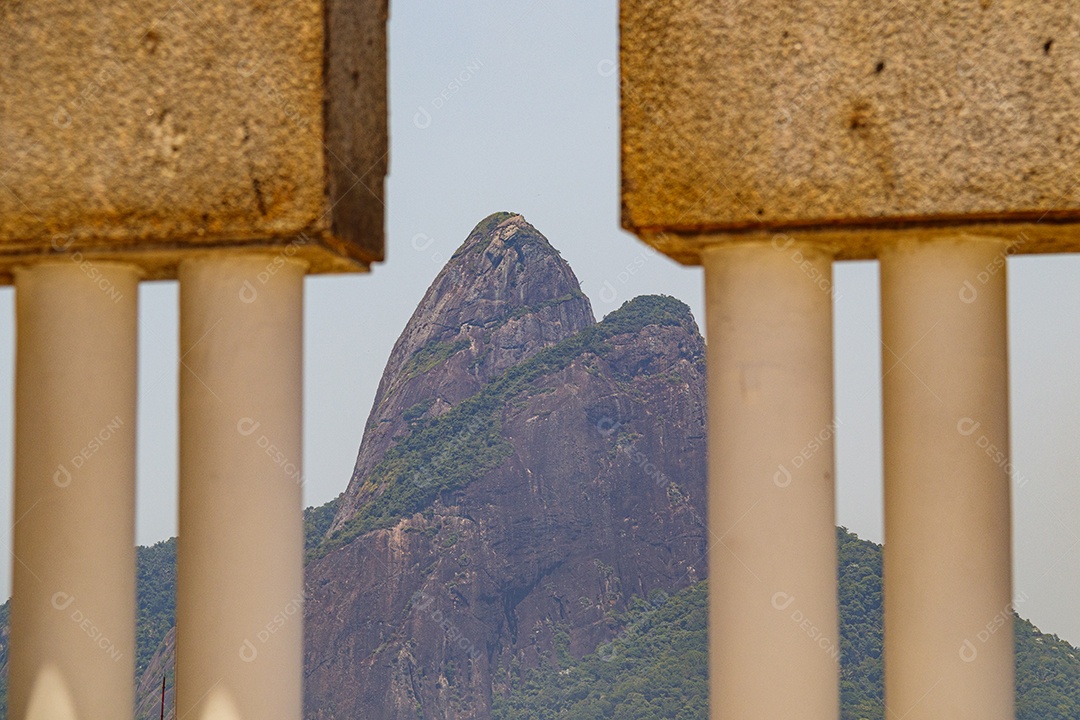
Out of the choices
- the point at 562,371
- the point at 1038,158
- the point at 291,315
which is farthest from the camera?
the point at 562,371

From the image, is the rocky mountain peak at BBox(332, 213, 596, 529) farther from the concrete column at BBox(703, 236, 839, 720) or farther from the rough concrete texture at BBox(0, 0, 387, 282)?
the concrete column at BBox(703, 236, 839, 720)

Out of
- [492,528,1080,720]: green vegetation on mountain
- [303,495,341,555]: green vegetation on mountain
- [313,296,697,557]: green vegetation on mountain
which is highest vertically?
[313,296,697,557]: green vegetation on mountain

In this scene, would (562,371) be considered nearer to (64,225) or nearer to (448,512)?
(448,512)

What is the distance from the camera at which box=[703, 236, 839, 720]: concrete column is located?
221 inches

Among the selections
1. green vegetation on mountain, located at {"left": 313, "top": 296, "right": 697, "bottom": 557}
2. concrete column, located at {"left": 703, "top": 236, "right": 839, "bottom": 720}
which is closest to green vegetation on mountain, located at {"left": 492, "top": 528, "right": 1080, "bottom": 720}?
green vegetation on mountain, located at {"left": 313, "top": 296, "right": 697, "bottom": 557}

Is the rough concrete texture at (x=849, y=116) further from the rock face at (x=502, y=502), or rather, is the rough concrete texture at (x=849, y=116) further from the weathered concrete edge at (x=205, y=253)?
the rock face at (x=502, y=502)

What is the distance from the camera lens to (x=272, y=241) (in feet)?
18.4

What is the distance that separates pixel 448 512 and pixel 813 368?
5314 inches

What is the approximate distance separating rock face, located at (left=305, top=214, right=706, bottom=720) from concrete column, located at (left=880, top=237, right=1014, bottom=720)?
120246 millimetres

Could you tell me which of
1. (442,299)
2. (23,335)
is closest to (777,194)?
(23,335)

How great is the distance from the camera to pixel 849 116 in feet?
17.6

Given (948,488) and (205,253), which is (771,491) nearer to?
(948,488)

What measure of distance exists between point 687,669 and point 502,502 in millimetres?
30493

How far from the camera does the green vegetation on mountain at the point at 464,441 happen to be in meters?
141
